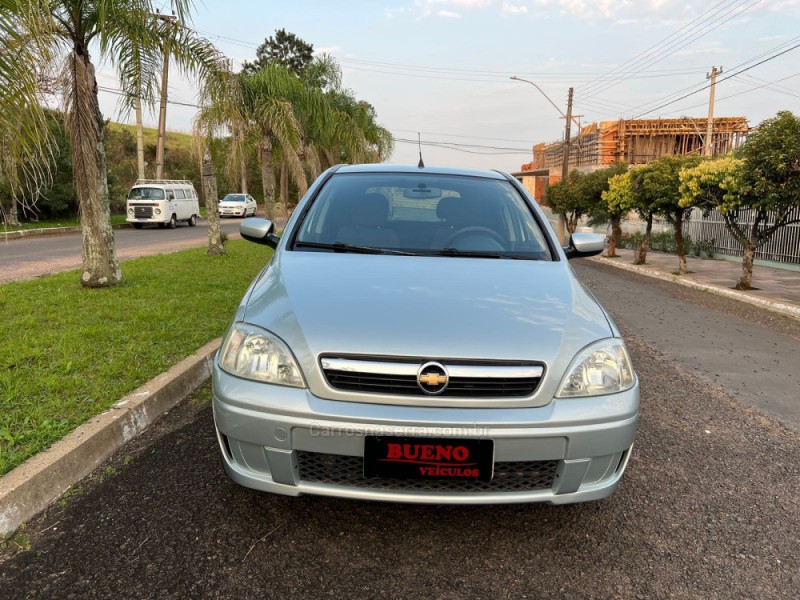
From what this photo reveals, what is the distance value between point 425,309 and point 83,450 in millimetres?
1903

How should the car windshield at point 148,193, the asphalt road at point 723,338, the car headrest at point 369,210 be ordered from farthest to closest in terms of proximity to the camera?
the car windshield at point 148,193 < the asphalt road at point 723,338 < the car headrest at point 369,210

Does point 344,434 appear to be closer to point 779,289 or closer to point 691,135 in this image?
point 779,289

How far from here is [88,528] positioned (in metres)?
2.33

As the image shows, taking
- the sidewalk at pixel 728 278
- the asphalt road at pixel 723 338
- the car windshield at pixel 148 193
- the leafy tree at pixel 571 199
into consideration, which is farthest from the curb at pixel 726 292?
the car windshield at pixel 148 193

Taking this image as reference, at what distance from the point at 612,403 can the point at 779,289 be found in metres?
10.3

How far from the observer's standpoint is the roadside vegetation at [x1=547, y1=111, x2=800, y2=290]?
876 cm

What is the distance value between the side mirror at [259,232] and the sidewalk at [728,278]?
Result: 26.0 feet

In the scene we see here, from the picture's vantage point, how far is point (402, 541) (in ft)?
7.45

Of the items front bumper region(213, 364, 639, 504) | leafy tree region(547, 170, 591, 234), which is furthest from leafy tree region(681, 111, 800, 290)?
front bumper region(213, 364, 639, 504)

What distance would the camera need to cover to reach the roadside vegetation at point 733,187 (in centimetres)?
876

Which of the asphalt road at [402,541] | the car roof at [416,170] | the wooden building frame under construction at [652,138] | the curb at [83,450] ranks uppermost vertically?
the wooden building frame under construction at [652,138]

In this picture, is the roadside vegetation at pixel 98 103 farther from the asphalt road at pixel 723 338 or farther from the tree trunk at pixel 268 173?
the asphalt road at pixel 723 338

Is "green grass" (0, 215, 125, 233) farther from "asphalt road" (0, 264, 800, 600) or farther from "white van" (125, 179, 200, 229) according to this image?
"asphalt road" (0, 264, 800, 600)

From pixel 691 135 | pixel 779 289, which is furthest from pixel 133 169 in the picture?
pixel 691 135
